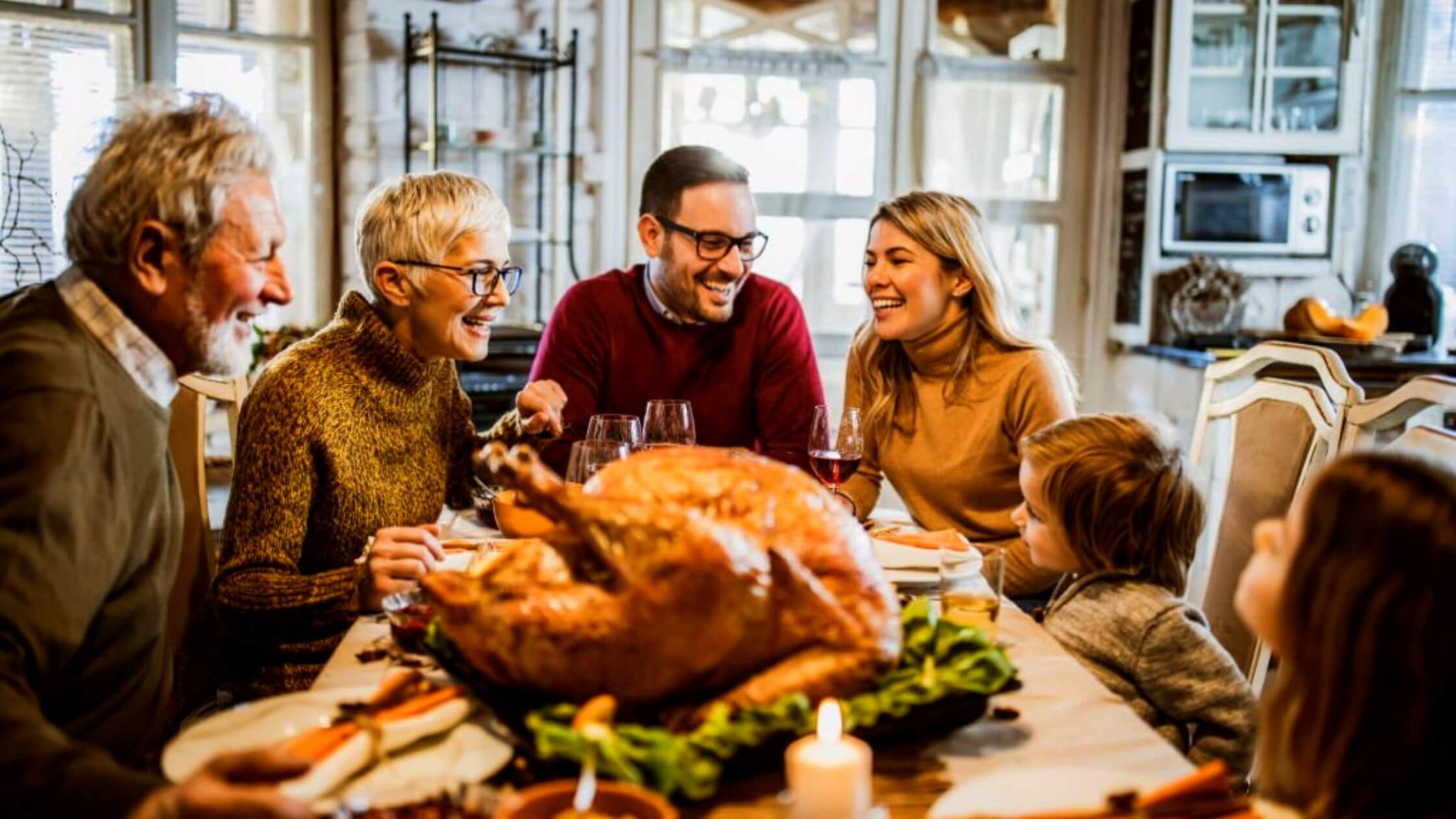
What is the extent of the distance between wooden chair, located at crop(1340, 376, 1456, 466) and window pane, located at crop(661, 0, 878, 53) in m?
3.13

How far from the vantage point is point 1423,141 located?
4.81m

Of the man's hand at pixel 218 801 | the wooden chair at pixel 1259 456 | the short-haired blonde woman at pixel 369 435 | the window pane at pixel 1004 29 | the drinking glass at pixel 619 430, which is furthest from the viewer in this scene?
the window pane at pixel 1004 29

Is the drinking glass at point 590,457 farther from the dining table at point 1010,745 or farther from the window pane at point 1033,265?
the window pane at point 1033,265

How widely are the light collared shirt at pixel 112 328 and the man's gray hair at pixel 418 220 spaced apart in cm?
73

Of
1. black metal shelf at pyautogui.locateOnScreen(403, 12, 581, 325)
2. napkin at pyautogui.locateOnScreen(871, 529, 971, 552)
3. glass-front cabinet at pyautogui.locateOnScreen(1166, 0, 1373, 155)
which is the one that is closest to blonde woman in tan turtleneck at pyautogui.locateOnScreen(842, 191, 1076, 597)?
napkin at pyautogui.locateOnScreen(871, 529, 971, 552)

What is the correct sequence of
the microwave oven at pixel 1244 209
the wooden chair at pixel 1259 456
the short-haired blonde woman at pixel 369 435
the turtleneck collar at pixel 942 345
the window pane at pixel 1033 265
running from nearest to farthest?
the short-haired blonde woman at pixel 369 435 < the wooden chair at pixel 1259 456 < the turtleneck collar at pixel 942 345 < the microwave oven at pixel 1244 209 < the window pane at pixel 1033 265

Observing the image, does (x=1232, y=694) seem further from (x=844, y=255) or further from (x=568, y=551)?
(x=844, y=255)

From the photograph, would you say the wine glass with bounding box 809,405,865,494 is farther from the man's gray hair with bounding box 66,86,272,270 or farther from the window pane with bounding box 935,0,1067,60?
the window pane with bounding box 935,0,1067,60

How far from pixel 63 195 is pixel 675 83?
214 cm

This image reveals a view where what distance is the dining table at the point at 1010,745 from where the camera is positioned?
42.8 inches

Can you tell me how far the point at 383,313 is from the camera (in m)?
2.09

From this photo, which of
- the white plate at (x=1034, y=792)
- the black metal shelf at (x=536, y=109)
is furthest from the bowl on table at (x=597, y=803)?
the black metal shelf at (x=536, y=109)

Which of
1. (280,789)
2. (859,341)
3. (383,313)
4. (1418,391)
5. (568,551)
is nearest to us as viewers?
(280,789)

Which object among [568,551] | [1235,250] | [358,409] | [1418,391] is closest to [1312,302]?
[1235,250]
